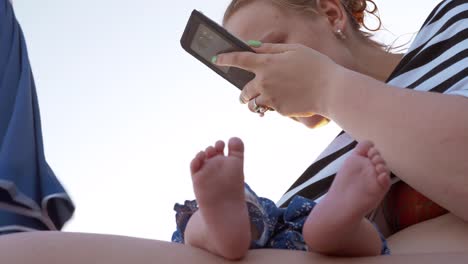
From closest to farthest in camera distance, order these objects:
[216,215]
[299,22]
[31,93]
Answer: [216,215] < [31,93] < [299,22]

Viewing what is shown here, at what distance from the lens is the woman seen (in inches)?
23.3

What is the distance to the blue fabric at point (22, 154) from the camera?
799 mm

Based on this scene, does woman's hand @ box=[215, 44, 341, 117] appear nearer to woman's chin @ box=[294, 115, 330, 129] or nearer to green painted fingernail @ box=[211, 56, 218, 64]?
green painted fingernail @ box=[211, 56, 218, 64]

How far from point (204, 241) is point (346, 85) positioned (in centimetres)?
31

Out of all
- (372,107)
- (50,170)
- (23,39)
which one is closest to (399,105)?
(372,107)

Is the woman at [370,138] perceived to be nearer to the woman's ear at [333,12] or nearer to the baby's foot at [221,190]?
the baby's foot at [221,190]

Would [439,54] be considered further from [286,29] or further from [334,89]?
[286,29]

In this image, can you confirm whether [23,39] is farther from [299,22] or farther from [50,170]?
[299,22]

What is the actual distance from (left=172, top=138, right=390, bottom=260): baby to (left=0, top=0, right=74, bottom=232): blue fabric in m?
0.19

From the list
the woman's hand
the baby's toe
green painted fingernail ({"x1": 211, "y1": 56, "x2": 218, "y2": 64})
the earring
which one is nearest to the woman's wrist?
the woman's hand

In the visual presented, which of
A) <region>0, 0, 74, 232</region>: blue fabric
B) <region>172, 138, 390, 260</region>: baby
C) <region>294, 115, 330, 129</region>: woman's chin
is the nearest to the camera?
<region>172, 138, 390, 260</region>: baby

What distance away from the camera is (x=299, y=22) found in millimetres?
1418

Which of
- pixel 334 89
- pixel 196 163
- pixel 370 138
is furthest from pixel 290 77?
pixel 196 163

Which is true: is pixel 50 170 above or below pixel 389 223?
above
